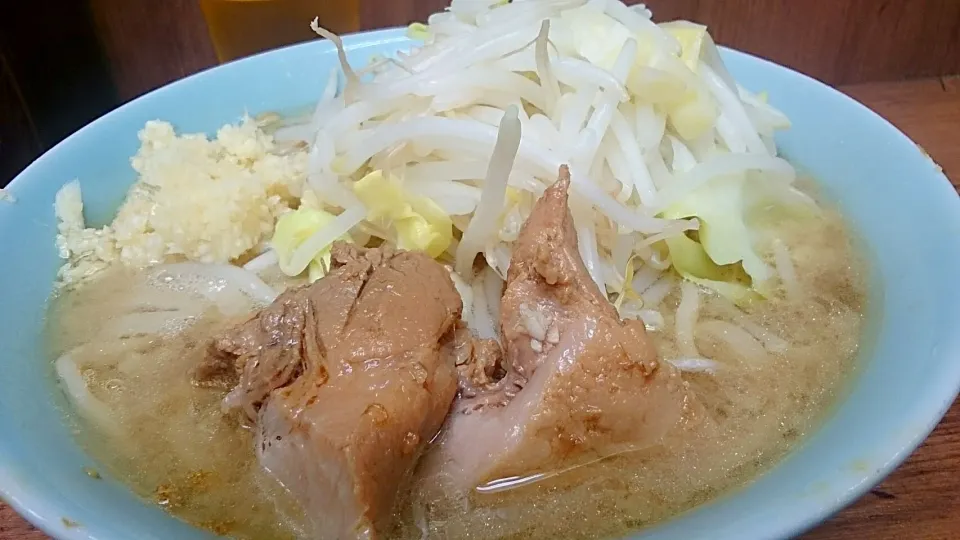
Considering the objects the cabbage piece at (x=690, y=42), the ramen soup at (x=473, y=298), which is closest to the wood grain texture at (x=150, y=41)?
the ramen soup at (x=473, y=298)

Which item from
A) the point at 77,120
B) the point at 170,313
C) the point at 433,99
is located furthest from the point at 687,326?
the point at 77,120

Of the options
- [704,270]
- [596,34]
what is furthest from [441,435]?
[596,34]

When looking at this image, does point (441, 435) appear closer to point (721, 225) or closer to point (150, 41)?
point (721, 225)

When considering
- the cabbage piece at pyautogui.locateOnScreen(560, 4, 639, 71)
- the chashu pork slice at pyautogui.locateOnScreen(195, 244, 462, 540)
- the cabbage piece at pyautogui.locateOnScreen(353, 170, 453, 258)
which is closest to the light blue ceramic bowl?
the chashu pork slice at pyautogui.locateOnScreen(195, 244, 462, 540)

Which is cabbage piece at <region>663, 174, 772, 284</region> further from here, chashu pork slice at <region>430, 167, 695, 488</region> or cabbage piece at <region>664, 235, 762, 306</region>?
chashu pork slice at <region>430, 167, 695, 488</region>

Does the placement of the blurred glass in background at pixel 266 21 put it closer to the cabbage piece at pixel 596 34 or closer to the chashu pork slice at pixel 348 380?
the cabbage piece at pixel 596 34

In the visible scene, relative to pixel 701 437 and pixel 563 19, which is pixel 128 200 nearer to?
pixel 563 19
